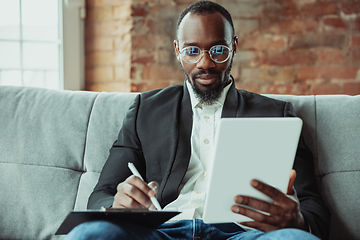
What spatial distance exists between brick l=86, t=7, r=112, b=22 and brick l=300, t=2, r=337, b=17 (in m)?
1.17

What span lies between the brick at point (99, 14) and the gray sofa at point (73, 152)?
0.90 meters

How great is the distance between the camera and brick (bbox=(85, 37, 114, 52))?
2.31 m

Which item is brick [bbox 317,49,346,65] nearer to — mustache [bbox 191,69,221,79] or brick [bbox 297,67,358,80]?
brick [bbox 297,67,358,80]

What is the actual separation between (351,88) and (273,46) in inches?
21.0

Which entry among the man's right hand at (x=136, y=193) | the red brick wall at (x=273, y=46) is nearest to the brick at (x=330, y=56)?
the red brick wall at (x=273, y=46)

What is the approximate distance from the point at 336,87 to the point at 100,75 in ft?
4.72

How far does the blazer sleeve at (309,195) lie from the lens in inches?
43.1

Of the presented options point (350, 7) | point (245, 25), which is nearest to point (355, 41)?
point (350, 7)

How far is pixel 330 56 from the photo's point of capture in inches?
88.4

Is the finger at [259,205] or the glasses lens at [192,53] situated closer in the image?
the finger at [259,205]

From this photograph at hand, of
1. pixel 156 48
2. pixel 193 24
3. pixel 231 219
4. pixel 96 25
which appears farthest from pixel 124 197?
pixel 96 25

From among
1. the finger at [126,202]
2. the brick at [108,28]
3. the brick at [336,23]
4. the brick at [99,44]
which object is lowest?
the finger at [126,202]

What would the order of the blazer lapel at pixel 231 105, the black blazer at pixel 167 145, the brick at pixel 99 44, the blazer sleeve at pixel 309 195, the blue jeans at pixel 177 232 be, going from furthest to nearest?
the brick at pixel 99 44 < the blazer lapel at pixel 231 105 < the black blazer at pixel 167 145 < the blazer sleeve at pixel 309 195 < the blue jeans at pixel 177 232

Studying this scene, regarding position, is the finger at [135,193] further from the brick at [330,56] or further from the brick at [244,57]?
the brick at [330,56]
